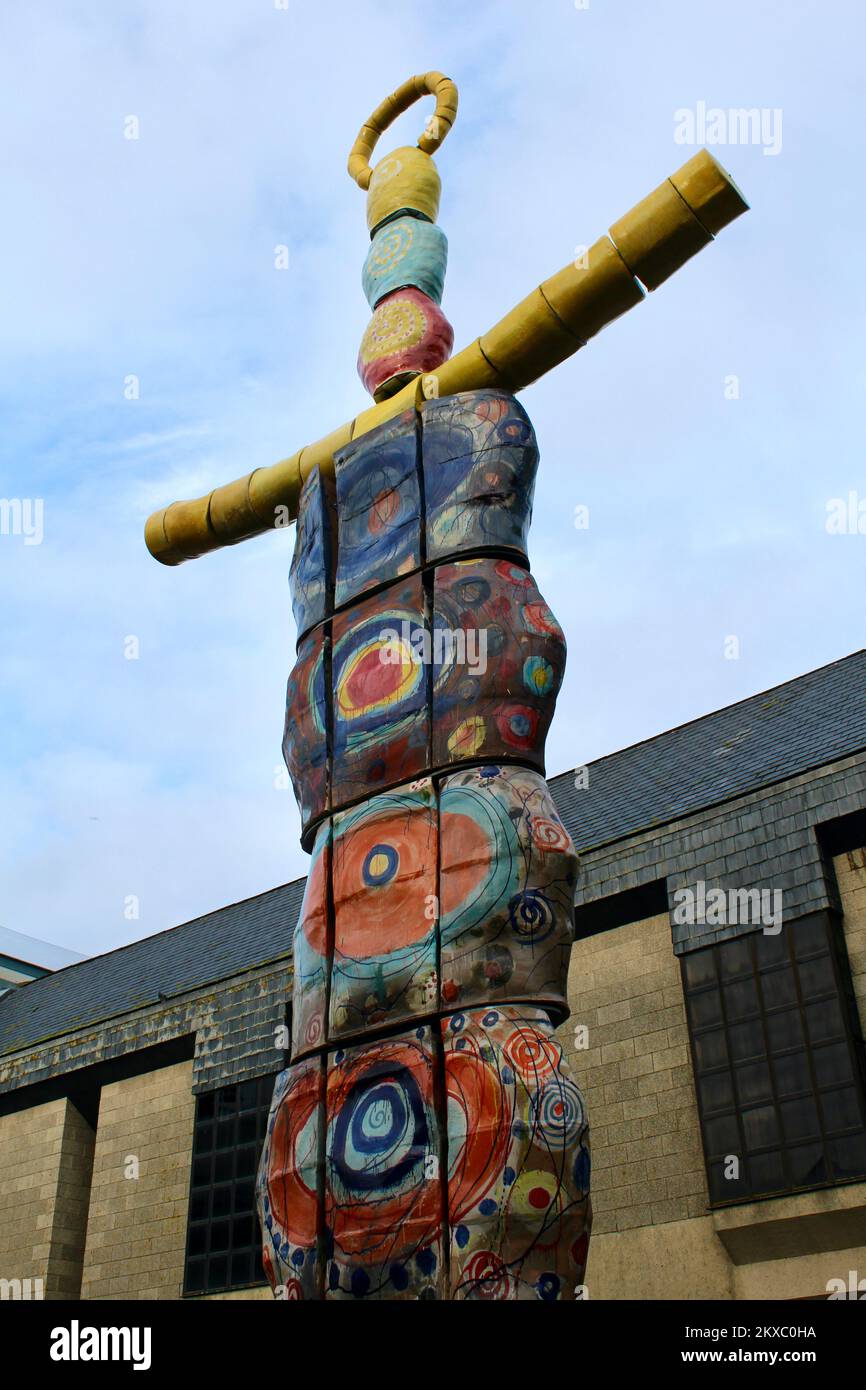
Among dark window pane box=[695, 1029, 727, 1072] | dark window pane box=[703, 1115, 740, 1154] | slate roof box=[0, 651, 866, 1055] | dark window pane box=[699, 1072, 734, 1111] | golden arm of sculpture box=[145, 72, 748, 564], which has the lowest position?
dark window pane box=[703, 1115, 740, 1154]

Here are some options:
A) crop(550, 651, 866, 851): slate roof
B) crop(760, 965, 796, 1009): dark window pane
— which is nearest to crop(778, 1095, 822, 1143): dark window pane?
crop(760, 965, 796, 1009): dark window pane

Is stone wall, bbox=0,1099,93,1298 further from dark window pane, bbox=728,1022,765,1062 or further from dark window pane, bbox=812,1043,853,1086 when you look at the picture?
dark window pane, bbox=812,1043,853,1086

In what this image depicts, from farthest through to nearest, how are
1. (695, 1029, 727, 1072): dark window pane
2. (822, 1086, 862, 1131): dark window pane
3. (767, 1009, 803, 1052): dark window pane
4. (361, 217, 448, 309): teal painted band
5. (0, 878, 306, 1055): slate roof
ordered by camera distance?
1. (0, 878, 306, 1055): slate roof
2. (695, 1029, 727, 1072): dark window pane
3. (767, 1009, 803, 1052): dark window pane
4. (822, 1086, 862, 1131): dark window pane
5. (361, 217, 448, 309): teal painted band

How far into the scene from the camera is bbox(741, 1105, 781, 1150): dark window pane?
12.6 m

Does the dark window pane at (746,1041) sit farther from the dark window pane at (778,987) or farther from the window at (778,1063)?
the dark window pane at (778,987)

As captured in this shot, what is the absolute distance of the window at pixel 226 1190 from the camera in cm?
1642

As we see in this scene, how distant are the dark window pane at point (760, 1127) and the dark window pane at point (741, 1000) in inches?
35.8

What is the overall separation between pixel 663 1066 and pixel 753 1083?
1086mm

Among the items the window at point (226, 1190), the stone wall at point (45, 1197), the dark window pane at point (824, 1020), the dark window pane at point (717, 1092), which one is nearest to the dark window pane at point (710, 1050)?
the dark window pane at point (717, 1092)

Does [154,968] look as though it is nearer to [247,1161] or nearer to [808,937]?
[247,1161]

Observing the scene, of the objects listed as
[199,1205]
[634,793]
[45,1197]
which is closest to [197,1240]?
[199,1205]

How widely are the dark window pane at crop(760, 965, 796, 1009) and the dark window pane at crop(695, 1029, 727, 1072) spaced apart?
1.89 feet

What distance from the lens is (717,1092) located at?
13094 mm
